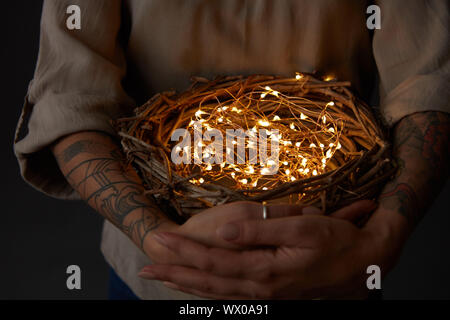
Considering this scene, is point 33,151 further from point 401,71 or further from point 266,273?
point 401,71

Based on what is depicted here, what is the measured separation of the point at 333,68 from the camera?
769 millimetres

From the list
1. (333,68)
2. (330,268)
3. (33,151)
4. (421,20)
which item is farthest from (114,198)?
(421,20)

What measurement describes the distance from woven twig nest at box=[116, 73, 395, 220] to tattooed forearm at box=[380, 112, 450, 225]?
23 millimetres

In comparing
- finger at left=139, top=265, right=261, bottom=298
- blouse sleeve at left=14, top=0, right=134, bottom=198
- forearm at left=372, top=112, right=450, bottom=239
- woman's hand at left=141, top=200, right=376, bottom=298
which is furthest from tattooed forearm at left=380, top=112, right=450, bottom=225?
blouse sleeve at left=14, top=0, right=134, bottom=198

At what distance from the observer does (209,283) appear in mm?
495

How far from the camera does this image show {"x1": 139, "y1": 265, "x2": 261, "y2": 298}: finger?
495 mm

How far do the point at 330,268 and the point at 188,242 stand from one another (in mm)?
157

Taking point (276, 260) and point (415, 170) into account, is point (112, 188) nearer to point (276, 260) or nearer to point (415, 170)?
point (276, 260)

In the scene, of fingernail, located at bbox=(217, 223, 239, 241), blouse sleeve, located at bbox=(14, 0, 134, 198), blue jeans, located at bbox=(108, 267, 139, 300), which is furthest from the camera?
blue jeans, located at bbox=(108, 267, 139, 300)

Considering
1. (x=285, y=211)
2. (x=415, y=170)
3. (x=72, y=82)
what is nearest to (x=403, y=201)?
(x=415, y=170)

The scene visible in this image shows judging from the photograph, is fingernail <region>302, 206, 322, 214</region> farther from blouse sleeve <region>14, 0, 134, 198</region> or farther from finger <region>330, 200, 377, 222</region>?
blouse sleeve <region>14, 0, 134, 198</region>

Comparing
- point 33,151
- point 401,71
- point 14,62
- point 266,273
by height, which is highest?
point 14,62

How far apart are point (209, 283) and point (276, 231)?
9 centimetres

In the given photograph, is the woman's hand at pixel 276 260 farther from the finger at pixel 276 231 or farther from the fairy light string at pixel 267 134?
the fairy light string at pixel 267 134
